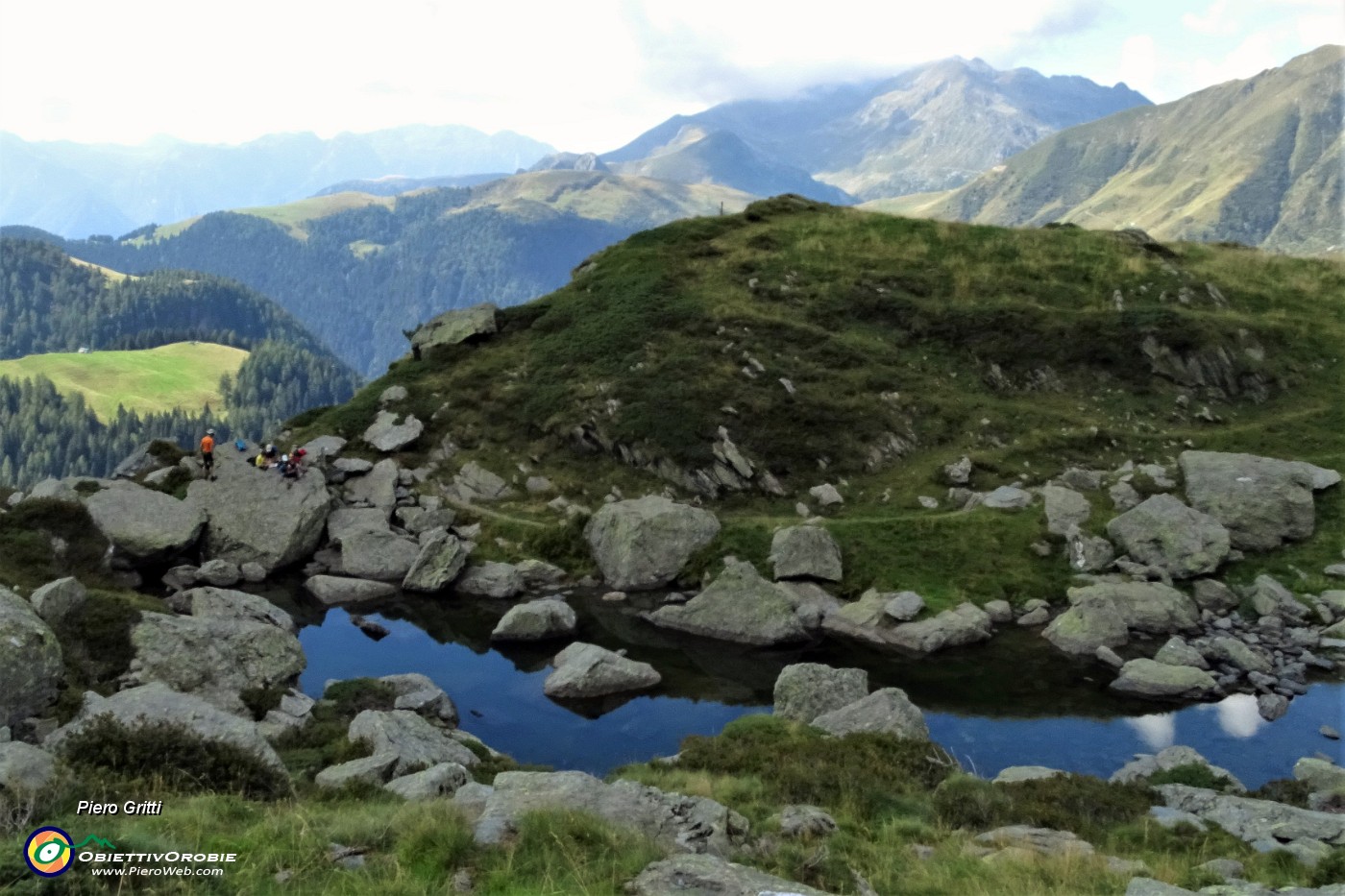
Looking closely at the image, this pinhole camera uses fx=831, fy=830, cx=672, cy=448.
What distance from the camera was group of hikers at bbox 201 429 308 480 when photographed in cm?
5284

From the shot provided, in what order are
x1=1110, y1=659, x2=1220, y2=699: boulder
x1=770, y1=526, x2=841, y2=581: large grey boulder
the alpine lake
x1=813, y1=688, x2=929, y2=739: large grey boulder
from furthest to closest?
x1=770, y1=526, x2=841, y2=581: large grey boulder, x1=1110, y1=659, x2=1220, y2=699: boulder, the alpine lake, x1=813, y1=688, x2=929, y2=739: large grey boulder

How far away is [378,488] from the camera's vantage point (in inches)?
2178

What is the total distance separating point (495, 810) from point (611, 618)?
3059cm

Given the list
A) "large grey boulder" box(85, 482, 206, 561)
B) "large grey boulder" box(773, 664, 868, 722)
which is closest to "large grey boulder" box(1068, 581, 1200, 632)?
"large grey boulder" box(773, 664, 868, 722)

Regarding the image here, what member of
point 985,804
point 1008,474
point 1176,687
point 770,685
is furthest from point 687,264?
point 985,804

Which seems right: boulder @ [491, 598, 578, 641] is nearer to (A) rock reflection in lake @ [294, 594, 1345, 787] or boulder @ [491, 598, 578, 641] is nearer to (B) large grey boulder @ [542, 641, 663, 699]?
(A) rock reflection in lake @ [294, 594, 1345, 787]

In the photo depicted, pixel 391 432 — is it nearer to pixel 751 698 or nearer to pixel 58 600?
pixel 58 600

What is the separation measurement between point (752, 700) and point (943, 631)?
10671mm

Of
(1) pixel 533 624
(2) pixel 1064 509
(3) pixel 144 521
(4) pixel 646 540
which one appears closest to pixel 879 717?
(1) pixel 533 624

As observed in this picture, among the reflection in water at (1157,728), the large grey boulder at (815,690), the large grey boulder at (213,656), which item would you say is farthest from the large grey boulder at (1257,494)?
the large grey boulder at (213,656)

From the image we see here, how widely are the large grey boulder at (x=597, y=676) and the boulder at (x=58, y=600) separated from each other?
17.9 m

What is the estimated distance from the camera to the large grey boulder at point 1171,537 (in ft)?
143

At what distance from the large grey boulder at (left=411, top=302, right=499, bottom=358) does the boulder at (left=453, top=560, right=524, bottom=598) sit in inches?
1099

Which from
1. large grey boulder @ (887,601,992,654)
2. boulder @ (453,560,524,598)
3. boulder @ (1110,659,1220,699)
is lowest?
boulder @ (453,560,524,598)
